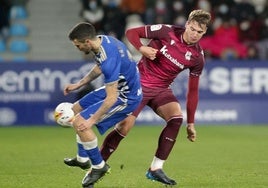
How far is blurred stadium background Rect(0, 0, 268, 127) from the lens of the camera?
18766mm

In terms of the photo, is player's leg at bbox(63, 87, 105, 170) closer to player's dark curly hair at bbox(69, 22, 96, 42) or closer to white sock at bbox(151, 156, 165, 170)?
white sock at bbox(151, 156, 165, 170)

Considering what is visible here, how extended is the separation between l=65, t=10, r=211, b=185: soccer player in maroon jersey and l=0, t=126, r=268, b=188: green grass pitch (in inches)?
19.1

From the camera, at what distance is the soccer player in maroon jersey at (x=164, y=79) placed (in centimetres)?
998

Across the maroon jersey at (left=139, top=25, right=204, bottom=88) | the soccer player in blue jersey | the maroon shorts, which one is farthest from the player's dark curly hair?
the maroon shorts

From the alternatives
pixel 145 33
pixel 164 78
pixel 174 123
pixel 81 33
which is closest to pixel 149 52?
pixel 145 33

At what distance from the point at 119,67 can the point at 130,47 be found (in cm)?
1291

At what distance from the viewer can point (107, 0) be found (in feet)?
74.0

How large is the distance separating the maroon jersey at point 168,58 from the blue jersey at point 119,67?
2.72ft

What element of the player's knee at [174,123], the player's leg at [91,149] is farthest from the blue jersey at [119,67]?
the player's knee at [174,123]

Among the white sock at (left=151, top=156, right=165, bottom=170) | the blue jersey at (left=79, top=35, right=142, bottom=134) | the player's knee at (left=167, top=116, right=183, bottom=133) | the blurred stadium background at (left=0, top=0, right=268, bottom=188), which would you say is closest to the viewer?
the blue jersey at (left=79, top=35, right=142, bottom=134)

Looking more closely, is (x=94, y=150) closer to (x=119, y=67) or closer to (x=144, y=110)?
(x=119, y=67)

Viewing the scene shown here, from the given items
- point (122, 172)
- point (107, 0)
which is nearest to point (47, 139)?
point (122, 172)

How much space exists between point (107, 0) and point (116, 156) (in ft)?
32.8

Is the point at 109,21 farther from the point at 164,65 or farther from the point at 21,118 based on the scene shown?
the point at 164,65
